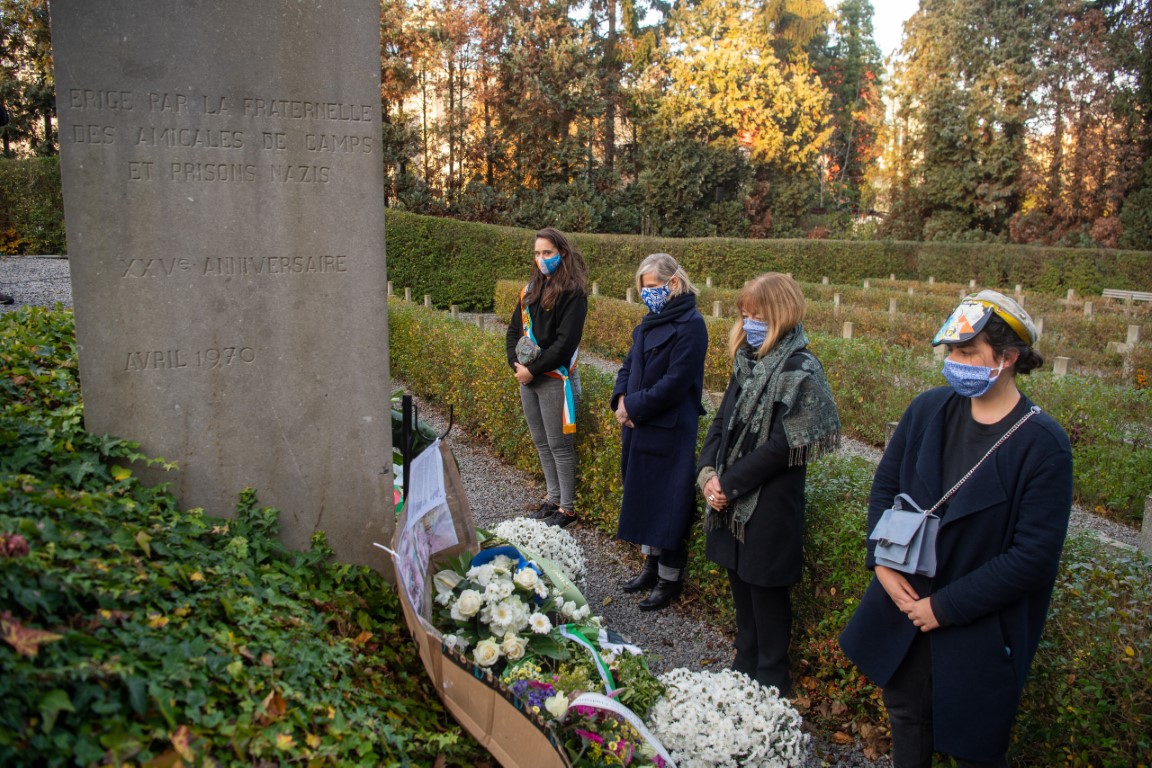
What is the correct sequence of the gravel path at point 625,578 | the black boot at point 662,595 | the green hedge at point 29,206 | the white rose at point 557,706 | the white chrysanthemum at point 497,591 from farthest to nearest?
the green hedge at point 29,206 < the black boot at point 662,595 < the gravel path at point 625,578 < the white chrysanthemum at point 497,591 < the white rose at point 557,706

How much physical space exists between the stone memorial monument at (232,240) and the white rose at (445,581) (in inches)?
14.5

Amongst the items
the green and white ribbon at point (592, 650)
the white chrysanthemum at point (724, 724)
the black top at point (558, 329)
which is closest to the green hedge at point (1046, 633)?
the black top at point (558, 329)

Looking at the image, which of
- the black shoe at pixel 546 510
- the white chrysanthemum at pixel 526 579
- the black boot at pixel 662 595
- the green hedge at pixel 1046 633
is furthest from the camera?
the black shoe at pixel 546 510

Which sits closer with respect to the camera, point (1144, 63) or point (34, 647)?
point (34, 647)

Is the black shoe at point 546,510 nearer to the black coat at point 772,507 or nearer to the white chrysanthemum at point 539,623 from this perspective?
the black coat at point 772,507

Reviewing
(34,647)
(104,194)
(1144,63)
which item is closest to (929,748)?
(34,647)

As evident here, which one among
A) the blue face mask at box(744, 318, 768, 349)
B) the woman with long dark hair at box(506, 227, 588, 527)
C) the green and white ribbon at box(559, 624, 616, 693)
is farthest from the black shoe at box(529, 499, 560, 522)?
the green and white ribbon at box(559, 624, 616, 693)

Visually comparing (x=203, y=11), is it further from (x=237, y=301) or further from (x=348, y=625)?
(x=348, y=625)

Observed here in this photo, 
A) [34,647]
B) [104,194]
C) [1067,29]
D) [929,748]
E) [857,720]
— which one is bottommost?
[857,720]

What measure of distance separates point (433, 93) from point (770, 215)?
15246 millimetres

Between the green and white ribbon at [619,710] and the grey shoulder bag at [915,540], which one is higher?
the grey shoulder bag at [915,540]

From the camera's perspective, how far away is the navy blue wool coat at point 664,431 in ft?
14.2

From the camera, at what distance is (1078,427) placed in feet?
23.2

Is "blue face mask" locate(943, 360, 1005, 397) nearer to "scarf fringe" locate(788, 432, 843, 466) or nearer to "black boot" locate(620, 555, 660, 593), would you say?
"scarf fringe" locate(788, 432, 843, 466)
